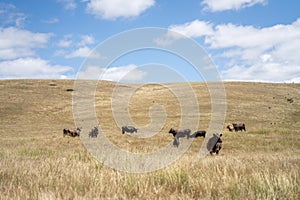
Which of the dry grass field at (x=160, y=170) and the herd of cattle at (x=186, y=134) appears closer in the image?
the dry grass field at (x=160, y=170)

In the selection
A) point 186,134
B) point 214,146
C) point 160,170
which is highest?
point 160,170

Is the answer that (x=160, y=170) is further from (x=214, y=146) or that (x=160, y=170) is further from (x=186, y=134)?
(x=186, y=134)

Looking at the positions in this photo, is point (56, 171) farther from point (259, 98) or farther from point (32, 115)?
point (259, 98)

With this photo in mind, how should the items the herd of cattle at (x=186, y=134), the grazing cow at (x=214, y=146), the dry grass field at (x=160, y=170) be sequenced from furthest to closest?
1. the herd of cattle at (x=186, y=134)
2. the grazing cow at (x=214, y=146)
3. the dry grass field at (x=160, y=170)

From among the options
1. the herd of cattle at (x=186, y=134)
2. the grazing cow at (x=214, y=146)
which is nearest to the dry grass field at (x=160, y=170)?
the grazing cow at (x=214, y=146)

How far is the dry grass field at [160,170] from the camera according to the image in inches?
236

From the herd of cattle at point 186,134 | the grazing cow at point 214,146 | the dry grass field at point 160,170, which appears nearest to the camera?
the dry grass field at point 160,170

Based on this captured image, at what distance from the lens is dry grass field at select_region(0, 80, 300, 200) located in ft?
19.7

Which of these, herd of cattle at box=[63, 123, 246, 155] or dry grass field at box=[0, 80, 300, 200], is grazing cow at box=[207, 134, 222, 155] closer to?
herd of cattle at box=[63, 123, 246, 155]

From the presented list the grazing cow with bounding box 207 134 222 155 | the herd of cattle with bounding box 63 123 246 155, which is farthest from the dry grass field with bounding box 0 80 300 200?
the herd of cattle with bounding box 63 123 246 155

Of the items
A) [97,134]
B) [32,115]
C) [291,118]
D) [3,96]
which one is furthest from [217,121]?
[3,96]

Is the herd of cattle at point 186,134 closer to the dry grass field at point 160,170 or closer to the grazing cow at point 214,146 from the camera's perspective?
the grazing cow at point 214,146

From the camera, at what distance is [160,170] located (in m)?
7.92

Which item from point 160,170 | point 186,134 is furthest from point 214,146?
point 160,170
